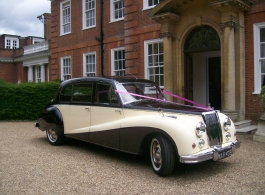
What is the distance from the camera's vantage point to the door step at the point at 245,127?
351 inches

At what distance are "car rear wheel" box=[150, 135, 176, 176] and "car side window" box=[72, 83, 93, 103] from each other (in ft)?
7.53

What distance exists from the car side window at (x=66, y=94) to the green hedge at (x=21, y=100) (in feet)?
23.1

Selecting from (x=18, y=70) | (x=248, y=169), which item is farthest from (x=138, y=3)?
(x=18, y=70)

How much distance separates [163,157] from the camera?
500cm

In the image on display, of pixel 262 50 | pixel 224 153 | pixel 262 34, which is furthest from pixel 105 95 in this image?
pixel 262 34

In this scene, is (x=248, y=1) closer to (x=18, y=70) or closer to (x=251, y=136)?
(x=251, y=136)

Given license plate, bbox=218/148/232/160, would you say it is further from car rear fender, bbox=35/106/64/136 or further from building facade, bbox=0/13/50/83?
building facade, bbox=0/13/50/83

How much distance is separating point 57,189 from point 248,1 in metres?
8.40

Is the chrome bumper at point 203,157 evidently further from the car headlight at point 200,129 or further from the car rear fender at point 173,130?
the car headlight at point 200,129

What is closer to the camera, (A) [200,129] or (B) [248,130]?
(A) [200,129]

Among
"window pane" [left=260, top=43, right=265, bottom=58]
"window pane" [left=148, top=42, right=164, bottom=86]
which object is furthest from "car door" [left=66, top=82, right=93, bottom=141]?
"window pane" [left=260, top=43, right=265, bottom=58]

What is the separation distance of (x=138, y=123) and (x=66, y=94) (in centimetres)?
290

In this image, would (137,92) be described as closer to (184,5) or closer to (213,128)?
(213,128)

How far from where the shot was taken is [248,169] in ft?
18.1
